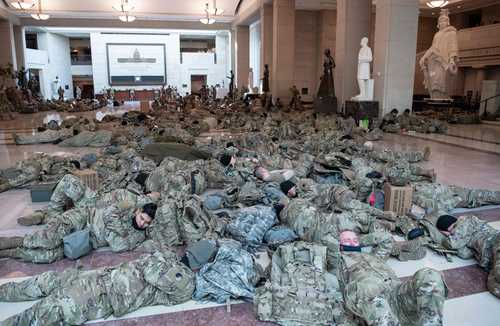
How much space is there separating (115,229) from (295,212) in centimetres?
159

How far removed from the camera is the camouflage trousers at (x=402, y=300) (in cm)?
212

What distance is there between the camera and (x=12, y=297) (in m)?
2.73

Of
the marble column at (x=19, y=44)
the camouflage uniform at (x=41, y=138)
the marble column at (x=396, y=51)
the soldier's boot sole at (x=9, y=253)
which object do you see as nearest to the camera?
the soldier's boot sole at (x=9, y=253)

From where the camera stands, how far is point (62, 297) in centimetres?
242

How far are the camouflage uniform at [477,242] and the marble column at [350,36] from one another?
1150 centimetres

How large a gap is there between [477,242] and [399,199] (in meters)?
1.09

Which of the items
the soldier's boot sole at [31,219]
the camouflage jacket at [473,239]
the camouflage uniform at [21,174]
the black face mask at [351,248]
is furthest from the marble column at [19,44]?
the camouflage jacket at [473,239]

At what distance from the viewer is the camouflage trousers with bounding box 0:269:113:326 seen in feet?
7.62

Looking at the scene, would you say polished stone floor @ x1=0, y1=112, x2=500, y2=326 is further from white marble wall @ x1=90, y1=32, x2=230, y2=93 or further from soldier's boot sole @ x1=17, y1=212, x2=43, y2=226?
white marble wall @ x1=90, y1=32, x2=230, y2=93

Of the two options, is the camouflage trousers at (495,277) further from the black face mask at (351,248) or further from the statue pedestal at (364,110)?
the statue pedestal at (364,110)

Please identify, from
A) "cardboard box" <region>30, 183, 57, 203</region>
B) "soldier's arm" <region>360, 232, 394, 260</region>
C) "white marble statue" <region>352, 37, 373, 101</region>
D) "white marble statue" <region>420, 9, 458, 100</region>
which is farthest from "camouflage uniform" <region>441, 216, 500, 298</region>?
"white marble statue" <region>420, 9, 458, 100</region>

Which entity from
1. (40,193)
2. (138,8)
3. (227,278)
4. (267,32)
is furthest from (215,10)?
(227,278)

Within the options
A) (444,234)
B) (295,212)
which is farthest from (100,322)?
(444,234)

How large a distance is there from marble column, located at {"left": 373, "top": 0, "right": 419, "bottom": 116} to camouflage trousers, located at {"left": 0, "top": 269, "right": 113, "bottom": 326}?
11136 millimetres
